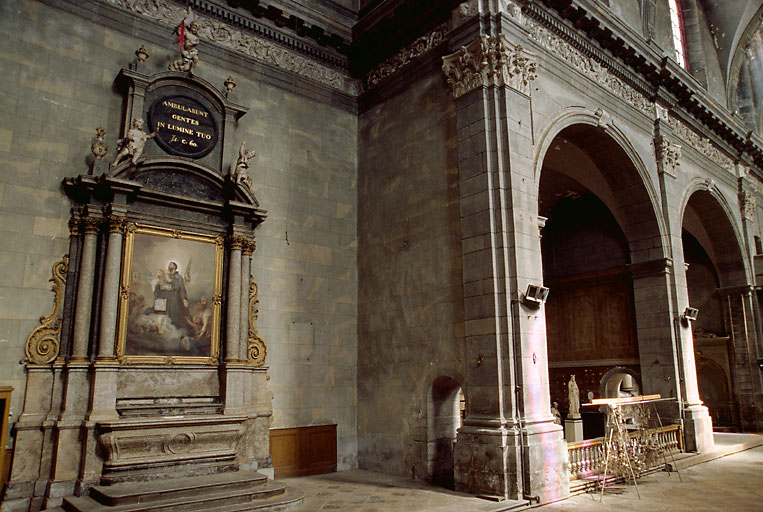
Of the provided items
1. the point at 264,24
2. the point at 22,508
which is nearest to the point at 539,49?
the point at 264,24

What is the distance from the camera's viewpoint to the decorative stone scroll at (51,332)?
813 cm

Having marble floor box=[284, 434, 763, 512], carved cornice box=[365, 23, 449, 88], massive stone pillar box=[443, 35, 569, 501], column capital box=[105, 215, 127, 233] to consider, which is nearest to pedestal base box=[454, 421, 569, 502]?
massive stone pillar box=[443, 35, 569, 501]

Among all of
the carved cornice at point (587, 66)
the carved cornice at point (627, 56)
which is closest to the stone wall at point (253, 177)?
the carved cornice at point (587, 66)

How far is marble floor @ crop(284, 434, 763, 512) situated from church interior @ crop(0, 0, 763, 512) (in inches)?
14.5

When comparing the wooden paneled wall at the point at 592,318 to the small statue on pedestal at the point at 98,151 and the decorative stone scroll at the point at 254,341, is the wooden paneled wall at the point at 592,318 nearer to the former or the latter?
the decorative stone scroll at the point at 254,341

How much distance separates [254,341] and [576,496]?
19.4ft

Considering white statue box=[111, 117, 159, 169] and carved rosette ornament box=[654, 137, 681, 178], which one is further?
carved rosette ornament box=[654, 137, 681, 178]

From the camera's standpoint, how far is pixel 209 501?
24.8 ft

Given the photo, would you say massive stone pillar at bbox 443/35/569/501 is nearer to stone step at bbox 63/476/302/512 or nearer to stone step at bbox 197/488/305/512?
stone step at bbox 197/488/305/512

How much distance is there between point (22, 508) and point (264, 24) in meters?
9.26

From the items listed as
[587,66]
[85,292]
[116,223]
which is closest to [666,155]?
[587,66]

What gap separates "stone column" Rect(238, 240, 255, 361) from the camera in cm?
993

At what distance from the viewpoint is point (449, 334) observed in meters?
9.90

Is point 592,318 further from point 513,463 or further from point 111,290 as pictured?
point 111,290
